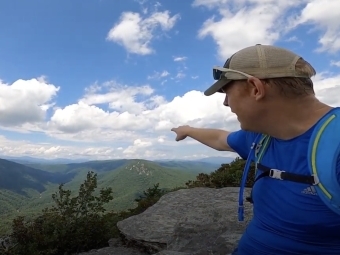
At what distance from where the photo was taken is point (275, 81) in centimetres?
191

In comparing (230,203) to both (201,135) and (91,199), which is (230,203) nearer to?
(91,199)

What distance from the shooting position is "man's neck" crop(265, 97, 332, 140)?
75.5 inches

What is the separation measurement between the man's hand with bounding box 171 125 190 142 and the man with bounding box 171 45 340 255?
1067mm

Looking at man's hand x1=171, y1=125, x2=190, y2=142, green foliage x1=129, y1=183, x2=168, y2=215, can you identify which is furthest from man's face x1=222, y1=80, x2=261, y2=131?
green foliage x1=129, y1=183, x2=168, y2=215

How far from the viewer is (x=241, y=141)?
102 inches

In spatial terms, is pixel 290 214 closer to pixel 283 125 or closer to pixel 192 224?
pixel 283 125

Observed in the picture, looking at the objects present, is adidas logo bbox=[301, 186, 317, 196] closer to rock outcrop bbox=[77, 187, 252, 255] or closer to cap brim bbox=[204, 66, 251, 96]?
cap brim bbox=[204, 66, 251, 96]

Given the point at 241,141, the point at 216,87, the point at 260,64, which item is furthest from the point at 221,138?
the point at 260,64

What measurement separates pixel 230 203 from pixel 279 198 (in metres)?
5.41

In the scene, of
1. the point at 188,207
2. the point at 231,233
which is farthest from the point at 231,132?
the point at 188,207

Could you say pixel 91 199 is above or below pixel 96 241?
above

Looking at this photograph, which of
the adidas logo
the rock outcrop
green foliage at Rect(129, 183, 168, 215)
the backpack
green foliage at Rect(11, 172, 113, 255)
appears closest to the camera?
the backpack

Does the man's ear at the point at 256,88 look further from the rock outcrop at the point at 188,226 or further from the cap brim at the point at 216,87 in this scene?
the rock outcrop at the point at 188,226

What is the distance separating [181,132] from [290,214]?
144 cm
